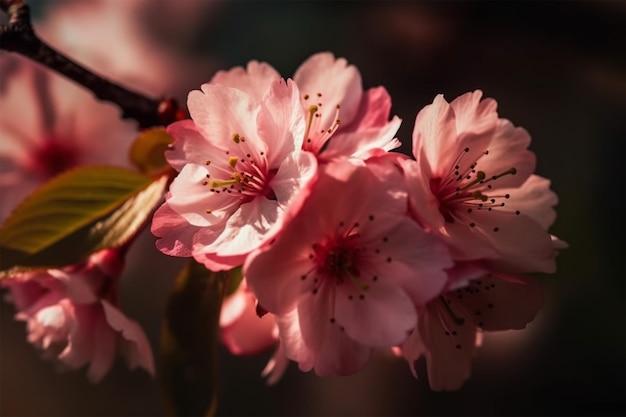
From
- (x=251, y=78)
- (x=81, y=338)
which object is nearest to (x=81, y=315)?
(x=81, y=338)

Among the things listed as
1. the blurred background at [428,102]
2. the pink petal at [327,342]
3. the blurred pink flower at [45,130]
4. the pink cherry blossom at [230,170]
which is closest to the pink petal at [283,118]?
the pink cherry blossom at [230,170]

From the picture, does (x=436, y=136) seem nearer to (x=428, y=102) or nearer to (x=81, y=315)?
(x=81, y=315)

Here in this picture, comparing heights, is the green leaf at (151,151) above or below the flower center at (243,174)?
below

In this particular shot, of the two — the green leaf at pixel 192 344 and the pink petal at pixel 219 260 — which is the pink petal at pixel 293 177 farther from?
the green leaf at pixel 192 344

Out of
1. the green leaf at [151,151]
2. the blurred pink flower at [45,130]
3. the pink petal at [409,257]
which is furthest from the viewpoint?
the blurred pink flower at [45,130]

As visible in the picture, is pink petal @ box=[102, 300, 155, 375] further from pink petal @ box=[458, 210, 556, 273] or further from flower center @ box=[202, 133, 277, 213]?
pink petal @ box=[458, 210, 556, 273]

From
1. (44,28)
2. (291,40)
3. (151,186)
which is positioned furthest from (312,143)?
(44,28)
